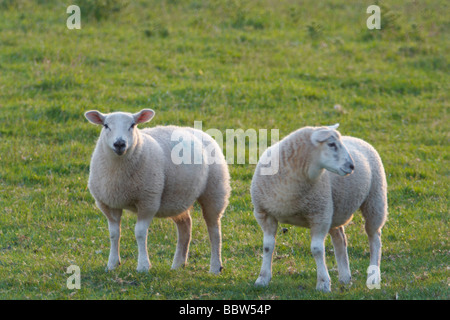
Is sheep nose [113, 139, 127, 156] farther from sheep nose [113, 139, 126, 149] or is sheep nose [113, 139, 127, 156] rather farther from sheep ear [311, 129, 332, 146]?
sheep ear [311, 129, 332, 146]

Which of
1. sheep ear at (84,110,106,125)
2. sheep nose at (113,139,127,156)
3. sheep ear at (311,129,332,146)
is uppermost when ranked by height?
sheep ear at (84,110,106,125)

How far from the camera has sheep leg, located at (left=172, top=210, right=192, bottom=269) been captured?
7.80 meters

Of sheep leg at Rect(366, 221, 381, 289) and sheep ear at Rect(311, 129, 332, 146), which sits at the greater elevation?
sheep ear at Rect(311, 129, 332, 146)

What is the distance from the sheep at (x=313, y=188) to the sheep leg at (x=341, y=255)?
1.02 feet

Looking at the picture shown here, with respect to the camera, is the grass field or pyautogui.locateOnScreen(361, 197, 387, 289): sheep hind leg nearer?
pyautogui.locateOnScreen(361, 197, 387, 289): sheep hind leg

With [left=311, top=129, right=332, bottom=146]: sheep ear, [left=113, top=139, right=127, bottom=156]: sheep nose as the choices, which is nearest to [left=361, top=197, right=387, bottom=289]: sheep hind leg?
[left=311, top=129, right=332, bottom=146]: sheep ear

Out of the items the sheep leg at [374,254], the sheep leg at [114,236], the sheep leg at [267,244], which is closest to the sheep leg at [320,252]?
the sheep leg at [267,244]

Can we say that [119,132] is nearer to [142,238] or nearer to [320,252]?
[142,238]

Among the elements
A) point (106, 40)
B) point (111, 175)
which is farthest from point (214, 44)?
point (111, 175)

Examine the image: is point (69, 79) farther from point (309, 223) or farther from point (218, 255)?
point (309, 223)

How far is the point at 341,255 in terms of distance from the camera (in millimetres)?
7250

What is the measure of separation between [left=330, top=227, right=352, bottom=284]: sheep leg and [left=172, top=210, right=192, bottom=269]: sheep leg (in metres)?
1.74

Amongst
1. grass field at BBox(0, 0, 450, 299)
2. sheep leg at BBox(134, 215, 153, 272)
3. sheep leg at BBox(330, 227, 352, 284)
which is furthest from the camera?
grass field at BBox(0, 0, 450, 299)

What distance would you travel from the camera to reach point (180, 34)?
16.8m
